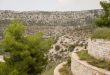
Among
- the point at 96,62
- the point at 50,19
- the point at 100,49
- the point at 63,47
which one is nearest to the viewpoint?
the point at 96,62

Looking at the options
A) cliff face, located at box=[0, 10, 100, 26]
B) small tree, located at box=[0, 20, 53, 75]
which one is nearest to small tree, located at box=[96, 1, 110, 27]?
small tree, located at box=[0, 20, 53, 75]

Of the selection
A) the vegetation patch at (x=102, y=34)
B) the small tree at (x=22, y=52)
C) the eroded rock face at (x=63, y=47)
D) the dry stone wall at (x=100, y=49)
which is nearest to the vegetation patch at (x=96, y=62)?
the dry stone wall at (x=100, y=49)

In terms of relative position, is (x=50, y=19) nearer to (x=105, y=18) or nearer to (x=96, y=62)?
(x=105, y=18)

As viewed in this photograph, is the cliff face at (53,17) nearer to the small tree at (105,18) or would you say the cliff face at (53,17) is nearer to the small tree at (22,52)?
the small tree at (22,52)

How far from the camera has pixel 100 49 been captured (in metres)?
17.7

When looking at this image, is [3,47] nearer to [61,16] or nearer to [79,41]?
[79,41]

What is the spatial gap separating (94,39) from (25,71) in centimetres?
770

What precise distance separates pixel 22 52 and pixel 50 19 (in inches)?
1808

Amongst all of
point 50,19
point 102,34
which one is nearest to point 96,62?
point 102,34

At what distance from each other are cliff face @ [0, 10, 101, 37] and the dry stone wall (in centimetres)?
4173

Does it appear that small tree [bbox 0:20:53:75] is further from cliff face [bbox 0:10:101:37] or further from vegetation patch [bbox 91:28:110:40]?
cliff face [bbox 0:10:101:37]

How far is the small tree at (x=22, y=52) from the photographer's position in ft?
82.3

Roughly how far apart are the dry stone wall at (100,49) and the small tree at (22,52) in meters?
6.81

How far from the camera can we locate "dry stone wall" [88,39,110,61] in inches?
668
